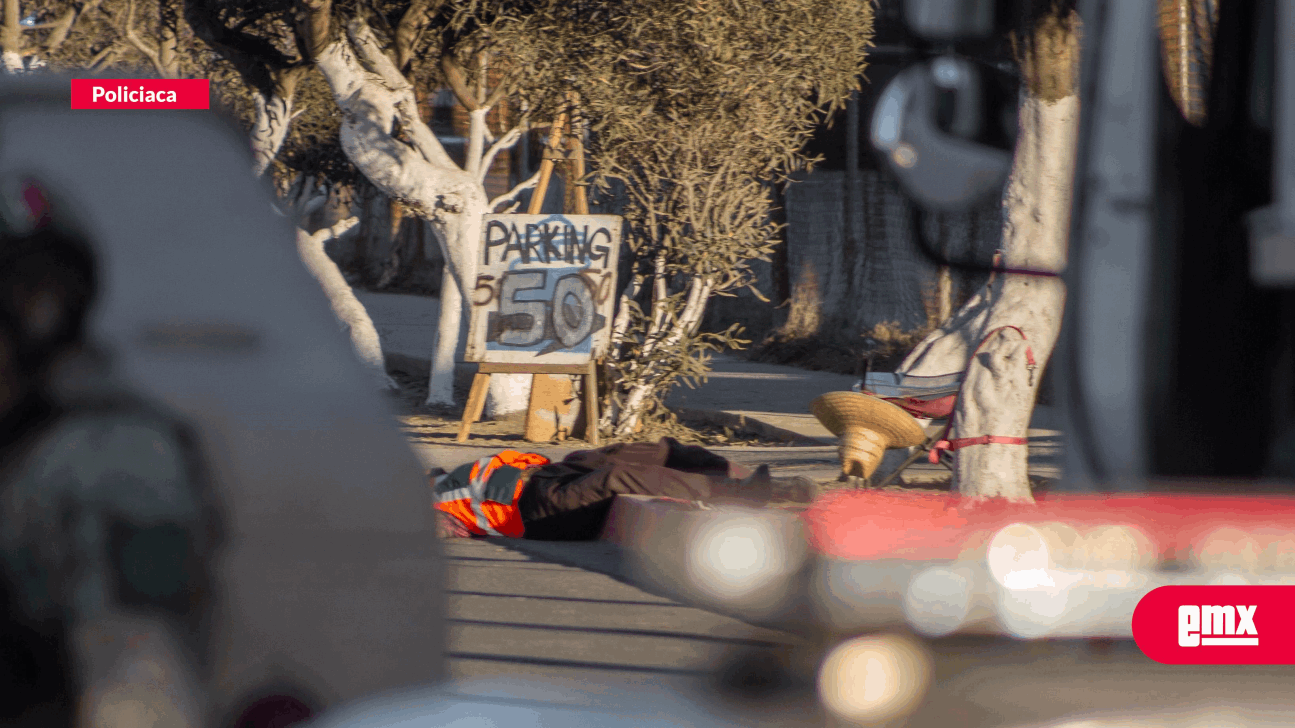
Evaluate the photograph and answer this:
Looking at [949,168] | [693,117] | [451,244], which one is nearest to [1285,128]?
[949,168]

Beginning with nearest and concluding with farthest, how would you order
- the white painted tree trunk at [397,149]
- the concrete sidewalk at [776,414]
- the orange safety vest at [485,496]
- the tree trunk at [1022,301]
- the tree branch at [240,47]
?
the tree trunk at [1022,301] → the orange safety vest at [485,496] → the concrete sidewalk at [776,414] → the white painted tree trunk at [397,149] → the tree branch at [240,47]

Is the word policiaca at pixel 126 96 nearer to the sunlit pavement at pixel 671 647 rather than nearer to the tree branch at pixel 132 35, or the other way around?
the sunlit pavement at pixel 671 647

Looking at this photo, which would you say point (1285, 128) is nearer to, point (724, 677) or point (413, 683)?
point (413, 683)

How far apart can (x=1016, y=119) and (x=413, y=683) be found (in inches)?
100

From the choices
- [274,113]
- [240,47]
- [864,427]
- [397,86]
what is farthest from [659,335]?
[274,113]

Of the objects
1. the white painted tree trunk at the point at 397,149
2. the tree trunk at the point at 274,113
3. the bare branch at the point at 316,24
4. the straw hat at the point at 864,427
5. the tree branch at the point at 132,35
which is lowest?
the straw hat at the point at 864,427

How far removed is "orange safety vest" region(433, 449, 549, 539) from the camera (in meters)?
6.75

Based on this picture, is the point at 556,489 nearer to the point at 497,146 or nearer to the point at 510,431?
the point at 510,431

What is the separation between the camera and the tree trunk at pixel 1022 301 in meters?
3.10

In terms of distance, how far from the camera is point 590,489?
6672 millimetres

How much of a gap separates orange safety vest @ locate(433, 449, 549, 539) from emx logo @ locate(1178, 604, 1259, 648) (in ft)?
15.6

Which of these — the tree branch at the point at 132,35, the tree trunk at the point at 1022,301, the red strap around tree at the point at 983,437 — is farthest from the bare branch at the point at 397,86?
the tree branch at the point at 132,35

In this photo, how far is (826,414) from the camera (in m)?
6.62

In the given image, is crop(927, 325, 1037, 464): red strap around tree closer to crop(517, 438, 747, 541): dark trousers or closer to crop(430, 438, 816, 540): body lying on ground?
crop(430, 438, 816, 540): body lying on ground
